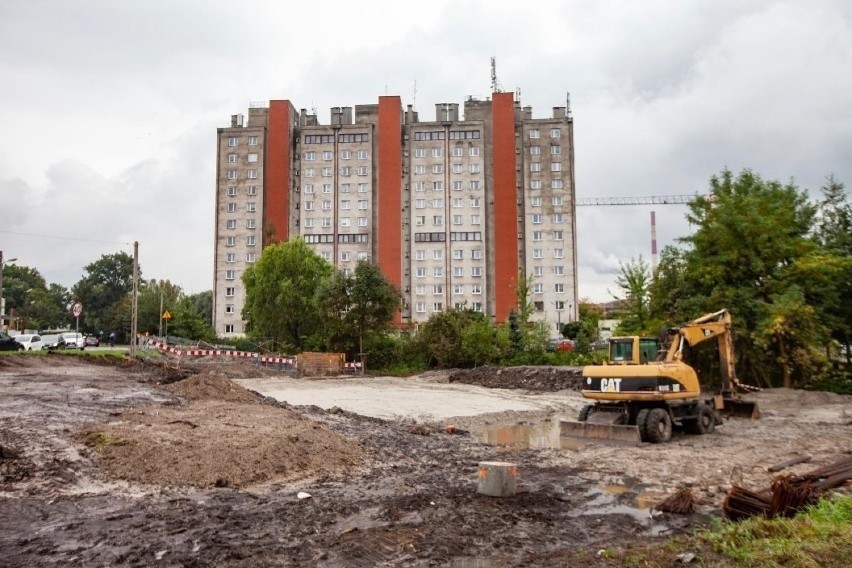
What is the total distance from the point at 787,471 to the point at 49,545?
37.2ft

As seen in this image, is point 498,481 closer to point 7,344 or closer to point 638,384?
point 638,384

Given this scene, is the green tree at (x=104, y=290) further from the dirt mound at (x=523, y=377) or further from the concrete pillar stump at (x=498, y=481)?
the concrete pillar stump at (x=498, y=481)

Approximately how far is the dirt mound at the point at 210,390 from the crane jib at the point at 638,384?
9.97 m

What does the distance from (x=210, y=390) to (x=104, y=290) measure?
89380 millimetres

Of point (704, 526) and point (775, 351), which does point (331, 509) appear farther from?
point (775, 351)

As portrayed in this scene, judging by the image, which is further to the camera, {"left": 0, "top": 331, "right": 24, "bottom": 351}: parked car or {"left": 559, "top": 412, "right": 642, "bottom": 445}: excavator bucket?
{"left": 0, "top": 331, "right": 24, "bottom": 351}: parked car

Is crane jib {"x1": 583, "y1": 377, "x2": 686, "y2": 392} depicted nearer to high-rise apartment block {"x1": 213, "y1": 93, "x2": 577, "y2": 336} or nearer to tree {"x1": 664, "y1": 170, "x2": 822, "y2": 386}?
tree {"x1": 664, "y1": 170, "x2": 822, "y2": 386}

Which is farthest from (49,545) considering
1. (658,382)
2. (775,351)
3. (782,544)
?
(775,351)

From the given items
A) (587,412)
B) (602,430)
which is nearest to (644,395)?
(602,430)

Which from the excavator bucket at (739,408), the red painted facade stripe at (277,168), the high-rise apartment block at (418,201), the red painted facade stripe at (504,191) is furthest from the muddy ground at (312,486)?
the red painted facade stripe at (277,168)

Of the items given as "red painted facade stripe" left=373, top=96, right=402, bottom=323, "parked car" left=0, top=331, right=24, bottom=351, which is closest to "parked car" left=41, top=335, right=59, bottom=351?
"parked car" left=0, top=331, right=24, bottom=351

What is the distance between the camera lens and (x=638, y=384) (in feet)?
51.7

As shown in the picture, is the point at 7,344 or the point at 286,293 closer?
the point at 7,344

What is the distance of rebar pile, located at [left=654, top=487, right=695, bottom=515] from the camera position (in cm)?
883
